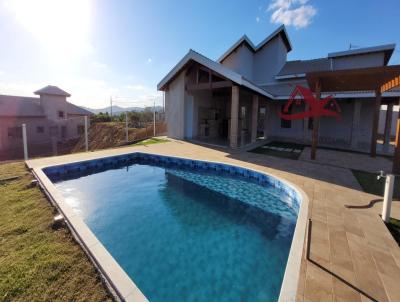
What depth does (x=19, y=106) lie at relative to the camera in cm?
2128

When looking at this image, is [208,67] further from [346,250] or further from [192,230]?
[346,250]

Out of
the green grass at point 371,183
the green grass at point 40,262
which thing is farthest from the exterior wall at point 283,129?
the green grass at point 40,262

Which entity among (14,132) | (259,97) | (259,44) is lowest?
(14,132)

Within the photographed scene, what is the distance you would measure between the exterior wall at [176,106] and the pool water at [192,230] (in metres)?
A: 7.01

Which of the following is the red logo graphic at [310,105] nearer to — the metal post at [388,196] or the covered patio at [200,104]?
the covered patio at [200,104]

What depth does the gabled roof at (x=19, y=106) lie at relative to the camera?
65.8 ft

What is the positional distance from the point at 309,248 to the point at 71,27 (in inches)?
365

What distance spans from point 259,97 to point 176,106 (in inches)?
251

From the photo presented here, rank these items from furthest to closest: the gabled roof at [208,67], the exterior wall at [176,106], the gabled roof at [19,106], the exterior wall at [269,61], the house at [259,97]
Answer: the gabled roof at [19,106]
the exterior wall at [269,61]
the exterior wall at [176,106]
the house at [259,97]
the gabled roof at [208,67]

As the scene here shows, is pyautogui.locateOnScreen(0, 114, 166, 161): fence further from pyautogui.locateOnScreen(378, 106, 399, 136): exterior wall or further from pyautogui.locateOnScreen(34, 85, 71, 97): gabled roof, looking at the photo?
pyautogui.locateOnScreen(378, 106, 399, 136): exterior wall

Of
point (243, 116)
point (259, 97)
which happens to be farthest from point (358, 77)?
point (243, 116)

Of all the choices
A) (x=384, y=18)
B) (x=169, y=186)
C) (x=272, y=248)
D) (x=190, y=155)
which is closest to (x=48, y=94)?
(x=190, y=155)

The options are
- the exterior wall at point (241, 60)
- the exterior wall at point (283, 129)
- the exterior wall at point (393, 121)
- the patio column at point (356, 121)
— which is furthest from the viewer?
the exterior wall at point (393, 121)

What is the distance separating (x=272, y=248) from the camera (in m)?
3.80
